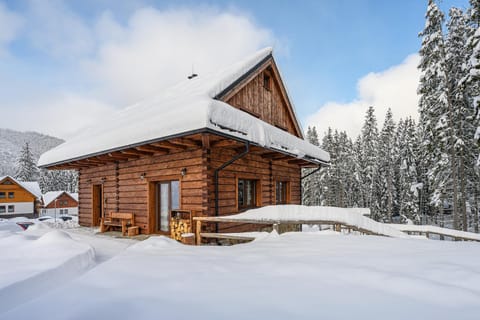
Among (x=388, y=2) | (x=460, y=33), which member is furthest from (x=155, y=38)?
(x=460, y=33)

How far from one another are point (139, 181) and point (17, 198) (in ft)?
132

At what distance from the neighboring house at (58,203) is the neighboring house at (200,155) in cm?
3998

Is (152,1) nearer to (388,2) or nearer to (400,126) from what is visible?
(388,2)

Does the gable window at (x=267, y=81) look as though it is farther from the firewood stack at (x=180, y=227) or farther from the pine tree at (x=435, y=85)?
the pine tree at (x=435, y=85)

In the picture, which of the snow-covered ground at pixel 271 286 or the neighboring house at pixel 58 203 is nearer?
the snow-covered ground at pixel 271 286

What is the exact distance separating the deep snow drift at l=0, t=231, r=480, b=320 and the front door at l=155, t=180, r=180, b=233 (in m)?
4.31

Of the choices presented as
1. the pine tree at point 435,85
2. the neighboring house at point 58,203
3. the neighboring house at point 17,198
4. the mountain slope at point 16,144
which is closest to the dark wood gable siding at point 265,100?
the pine tree at point 435,85

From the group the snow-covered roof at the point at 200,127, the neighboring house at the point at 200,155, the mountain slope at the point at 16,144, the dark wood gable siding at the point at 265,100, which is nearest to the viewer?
the snow-covered roof at the point at 200,127

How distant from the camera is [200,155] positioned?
7.42 m

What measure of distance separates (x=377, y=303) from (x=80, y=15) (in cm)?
1184

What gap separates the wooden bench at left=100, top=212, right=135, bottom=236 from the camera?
906cm

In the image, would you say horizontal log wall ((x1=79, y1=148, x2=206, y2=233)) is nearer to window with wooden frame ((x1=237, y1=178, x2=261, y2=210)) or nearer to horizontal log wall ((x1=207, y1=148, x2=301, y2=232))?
horizontal log wall ((x1=207, y1=148, x2=301, y2=232))

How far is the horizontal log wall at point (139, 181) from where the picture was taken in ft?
24.8

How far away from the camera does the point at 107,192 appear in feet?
34.8
